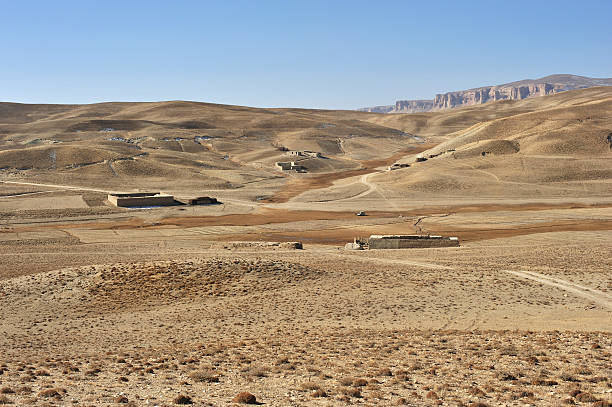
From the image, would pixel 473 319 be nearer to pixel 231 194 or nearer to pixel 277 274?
pixel 277 274

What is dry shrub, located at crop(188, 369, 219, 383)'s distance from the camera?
47.9 ft

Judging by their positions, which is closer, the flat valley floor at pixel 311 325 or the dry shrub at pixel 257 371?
the flat valley floor at pixel 311 325

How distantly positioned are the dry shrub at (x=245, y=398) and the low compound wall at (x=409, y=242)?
31.4 m

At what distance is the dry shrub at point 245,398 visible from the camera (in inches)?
492

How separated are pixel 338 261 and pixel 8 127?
162m

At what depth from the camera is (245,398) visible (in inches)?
493

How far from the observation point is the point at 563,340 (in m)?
17.9

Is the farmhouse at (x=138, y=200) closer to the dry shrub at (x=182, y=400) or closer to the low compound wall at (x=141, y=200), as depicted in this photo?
the low compound wall at (x=141, y=200)

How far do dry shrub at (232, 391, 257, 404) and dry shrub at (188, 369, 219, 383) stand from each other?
6.79 ft

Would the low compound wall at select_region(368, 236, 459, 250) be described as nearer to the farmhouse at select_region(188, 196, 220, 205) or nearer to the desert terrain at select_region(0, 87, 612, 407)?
the desert terrain at select_region(0, 87, 612, 407)

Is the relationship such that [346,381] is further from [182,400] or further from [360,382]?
[182,400]

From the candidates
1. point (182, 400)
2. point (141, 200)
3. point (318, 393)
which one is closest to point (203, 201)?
point (141, 200)

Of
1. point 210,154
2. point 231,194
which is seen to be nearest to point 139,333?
point 231,194

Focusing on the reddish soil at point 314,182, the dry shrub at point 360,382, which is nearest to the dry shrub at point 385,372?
the dry shrub at point 360,382
